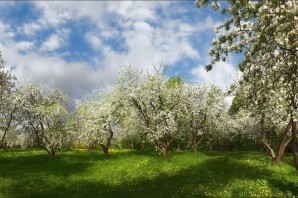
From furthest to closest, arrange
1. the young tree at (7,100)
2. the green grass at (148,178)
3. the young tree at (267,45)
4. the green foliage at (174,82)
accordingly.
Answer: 1. the green foliage at (174,82)
2. the young tree at (7,100)
3. the green grass at (148,178)
4. the young tree at (267,45)

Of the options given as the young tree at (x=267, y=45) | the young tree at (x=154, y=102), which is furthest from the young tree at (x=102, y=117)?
the young tree at (x=267, y=45)

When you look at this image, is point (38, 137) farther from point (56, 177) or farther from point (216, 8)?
point (216, 8)

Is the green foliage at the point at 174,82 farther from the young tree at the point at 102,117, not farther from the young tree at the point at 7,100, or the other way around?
the young tree at the point at 7,100

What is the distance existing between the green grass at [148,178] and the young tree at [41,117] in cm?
397

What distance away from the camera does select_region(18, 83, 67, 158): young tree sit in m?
45.4

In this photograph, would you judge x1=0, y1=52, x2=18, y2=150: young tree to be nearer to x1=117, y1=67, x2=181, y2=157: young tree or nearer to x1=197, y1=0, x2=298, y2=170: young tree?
x1=117, y1=67, x2=181, y2=157: young tree

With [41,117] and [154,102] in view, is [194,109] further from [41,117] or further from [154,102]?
[41,117]

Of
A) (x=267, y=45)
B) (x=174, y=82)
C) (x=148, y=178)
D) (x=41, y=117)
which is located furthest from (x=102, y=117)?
(x=174, y=82)

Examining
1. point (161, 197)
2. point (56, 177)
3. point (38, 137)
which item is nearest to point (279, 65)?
point (161, 197)

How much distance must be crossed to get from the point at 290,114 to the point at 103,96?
124 feet

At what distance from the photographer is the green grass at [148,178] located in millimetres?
25734

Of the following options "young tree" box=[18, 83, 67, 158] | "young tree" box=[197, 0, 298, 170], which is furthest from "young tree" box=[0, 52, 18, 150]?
"young tree" box=[197, 0, 298, 170]

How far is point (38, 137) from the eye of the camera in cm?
4522

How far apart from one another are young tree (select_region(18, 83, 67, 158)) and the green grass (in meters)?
3.97
